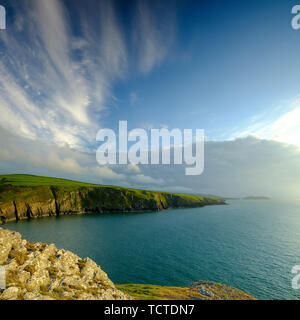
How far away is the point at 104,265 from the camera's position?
45000mm

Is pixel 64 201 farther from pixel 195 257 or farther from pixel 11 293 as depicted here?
pixel 11 293

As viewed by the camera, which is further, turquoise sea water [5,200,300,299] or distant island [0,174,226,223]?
distant island [0,174,226,223]

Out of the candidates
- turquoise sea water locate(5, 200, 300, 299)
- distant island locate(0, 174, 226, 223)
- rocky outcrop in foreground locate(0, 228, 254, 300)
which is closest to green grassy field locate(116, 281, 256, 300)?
rocky outcrop in foreground locate(0, 228, 254, 300)

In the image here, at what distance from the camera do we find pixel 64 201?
148m

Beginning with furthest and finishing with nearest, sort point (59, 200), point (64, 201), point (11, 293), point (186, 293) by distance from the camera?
point (64, 201) → point (59, 200) → point (186, 293) → point (11, 293)

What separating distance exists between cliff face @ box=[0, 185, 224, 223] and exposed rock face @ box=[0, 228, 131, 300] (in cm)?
12779

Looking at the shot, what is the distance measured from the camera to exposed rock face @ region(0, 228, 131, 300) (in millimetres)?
15320

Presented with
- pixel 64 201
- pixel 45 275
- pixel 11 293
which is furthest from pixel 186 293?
pixel 64 201

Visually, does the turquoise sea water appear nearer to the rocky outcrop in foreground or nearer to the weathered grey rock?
the rocky outcrop in foreground

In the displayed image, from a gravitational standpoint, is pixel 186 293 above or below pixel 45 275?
below

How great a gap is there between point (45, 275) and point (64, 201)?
→ 492ft

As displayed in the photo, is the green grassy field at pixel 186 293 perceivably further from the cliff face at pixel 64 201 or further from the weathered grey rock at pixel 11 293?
the cliff face at pixel 64 201

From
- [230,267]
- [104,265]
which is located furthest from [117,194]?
[230,267]
